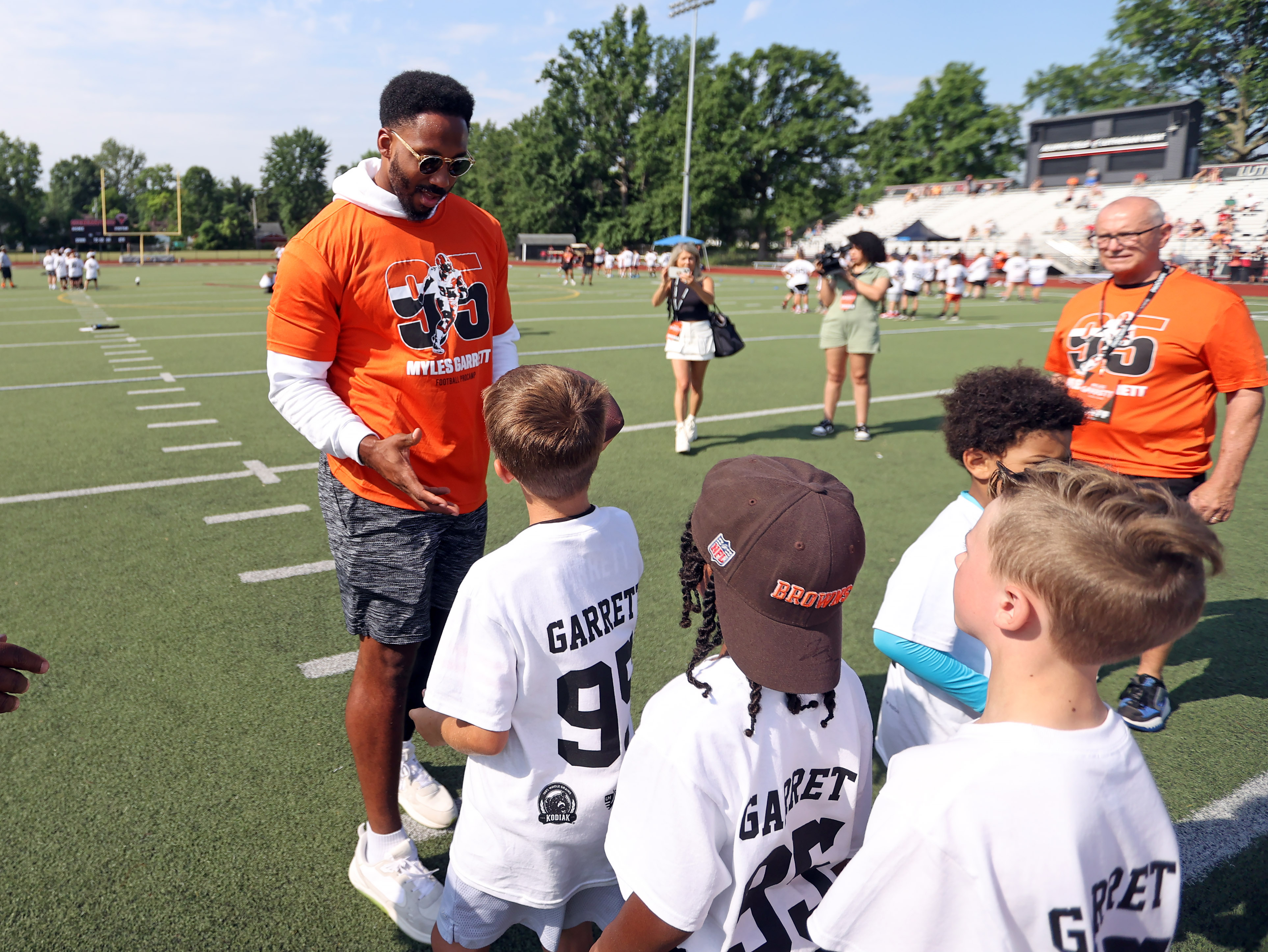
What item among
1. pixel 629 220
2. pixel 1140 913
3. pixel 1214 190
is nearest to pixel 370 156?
pixel 1140 913

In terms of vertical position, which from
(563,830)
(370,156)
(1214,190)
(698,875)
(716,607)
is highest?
(1214,190)

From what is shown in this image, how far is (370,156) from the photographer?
2.39 meters

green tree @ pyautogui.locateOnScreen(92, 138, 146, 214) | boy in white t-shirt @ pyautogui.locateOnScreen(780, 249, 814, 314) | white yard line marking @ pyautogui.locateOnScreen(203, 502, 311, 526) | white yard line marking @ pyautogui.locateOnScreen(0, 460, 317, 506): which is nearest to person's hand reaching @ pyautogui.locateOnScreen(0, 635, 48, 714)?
white yard line marking @ pyautogui.locateOnScreen(203, 502, 311, 526)

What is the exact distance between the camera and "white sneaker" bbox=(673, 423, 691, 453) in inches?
299

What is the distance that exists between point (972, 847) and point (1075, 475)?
57 centimetres

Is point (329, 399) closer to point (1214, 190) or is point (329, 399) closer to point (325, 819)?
point (325, 819)

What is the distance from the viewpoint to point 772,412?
31.6ft

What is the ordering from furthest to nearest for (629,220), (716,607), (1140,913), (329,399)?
(629,220) < (329,399) < (716,607) < (1140,913)

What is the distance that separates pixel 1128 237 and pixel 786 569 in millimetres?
2923

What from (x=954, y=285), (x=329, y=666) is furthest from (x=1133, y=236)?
(x=954, y=285)

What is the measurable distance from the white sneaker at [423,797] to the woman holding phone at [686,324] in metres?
5.02

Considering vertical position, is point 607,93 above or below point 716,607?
above

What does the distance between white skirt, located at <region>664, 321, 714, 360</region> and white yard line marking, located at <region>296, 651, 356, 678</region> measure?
4678mm

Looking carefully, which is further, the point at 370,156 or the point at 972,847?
the point at 370,156
